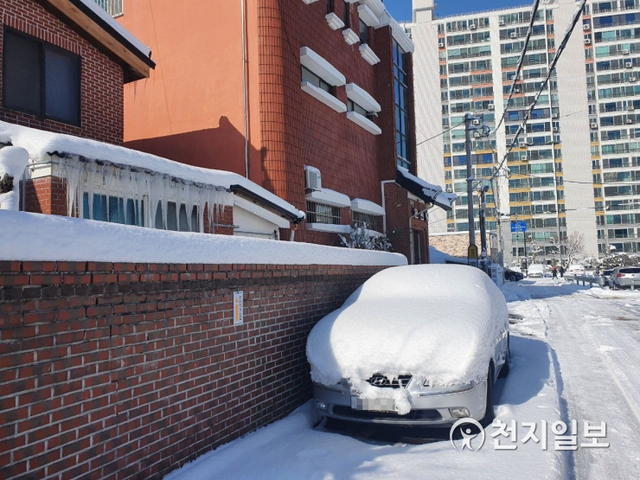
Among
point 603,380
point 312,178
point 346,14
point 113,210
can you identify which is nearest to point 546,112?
point 346,14

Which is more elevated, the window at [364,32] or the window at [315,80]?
the window at [364,32]

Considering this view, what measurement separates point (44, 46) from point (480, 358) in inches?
321

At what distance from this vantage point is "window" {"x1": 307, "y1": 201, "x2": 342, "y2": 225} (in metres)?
12.3

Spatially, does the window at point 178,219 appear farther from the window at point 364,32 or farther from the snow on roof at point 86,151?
the window at point 364,32

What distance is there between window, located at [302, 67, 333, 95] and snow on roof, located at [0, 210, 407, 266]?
835 centimetres

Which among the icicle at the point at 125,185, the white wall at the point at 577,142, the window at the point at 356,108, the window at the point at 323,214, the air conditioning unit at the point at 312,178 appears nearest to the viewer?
the icicle at the point at 125,185

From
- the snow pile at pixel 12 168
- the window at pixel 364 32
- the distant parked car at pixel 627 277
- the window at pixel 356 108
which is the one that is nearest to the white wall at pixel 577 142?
the distant parked car at pixel 627 277

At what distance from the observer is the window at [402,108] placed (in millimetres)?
19781

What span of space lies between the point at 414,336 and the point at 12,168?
430 centimetres

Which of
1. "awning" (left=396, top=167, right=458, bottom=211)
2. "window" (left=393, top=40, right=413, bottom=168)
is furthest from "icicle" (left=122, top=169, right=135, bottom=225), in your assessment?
"window" (left=393, top=40, right=413, bottom=168)

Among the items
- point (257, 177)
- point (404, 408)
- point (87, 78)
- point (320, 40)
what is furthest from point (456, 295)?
point (320, 40)

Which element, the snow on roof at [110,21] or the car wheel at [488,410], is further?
the snow on roof at [110,21]

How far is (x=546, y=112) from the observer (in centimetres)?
7781

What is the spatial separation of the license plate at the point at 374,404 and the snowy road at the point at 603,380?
4.79 feet
